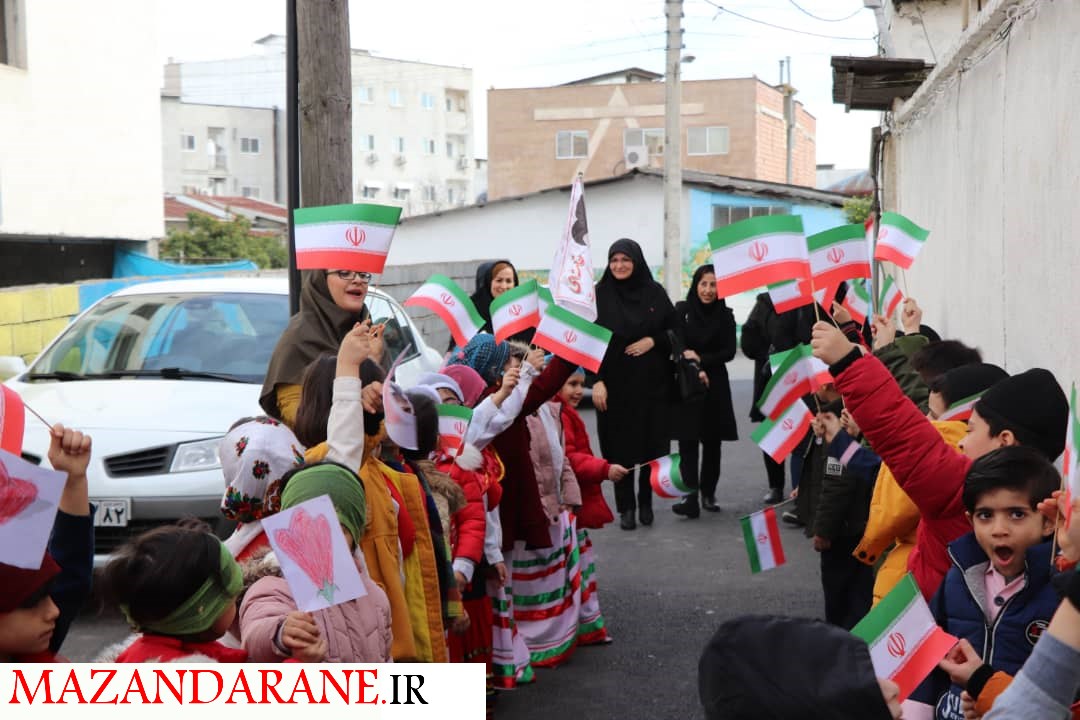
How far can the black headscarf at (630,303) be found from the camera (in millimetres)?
9180

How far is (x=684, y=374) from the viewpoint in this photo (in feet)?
30.3

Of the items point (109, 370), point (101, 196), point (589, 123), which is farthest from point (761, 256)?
point (589, 123)

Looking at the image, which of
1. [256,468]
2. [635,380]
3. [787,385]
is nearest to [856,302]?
[787,385]

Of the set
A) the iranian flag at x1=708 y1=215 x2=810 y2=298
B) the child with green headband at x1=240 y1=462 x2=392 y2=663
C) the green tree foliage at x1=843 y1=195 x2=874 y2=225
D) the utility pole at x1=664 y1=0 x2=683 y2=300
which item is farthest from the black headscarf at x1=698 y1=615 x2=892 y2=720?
the green tree foliage at x1=843 y1=195 x2=874 y2=225

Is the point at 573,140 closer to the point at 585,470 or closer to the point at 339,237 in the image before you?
the point at 585,470

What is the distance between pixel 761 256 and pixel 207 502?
370 cm

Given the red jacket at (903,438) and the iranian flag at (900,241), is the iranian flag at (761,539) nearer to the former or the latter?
the red jacket at (903,438)

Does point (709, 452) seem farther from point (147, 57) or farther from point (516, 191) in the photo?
point (516, 191)

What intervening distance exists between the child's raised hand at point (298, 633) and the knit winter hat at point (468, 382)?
2489 millimetres

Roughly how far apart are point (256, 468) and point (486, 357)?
2300 millimetres

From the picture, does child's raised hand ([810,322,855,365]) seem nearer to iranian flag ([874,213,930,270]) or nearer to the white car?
iranian flag ([874,213,930,270])

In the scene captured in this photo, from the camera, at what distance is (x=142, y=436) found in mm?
6777

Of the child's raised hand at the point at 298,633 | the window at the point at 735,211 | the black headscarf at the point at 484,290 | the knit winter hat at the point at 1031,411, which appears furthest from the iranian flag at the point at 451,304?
the window at the point at 735,211

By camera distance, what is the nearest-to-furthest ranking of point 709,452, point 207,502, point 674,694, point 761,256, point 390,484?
1. point 390,484
2. point 761,256
3. point 674,694
4. point 207,502
5. point 709,452
